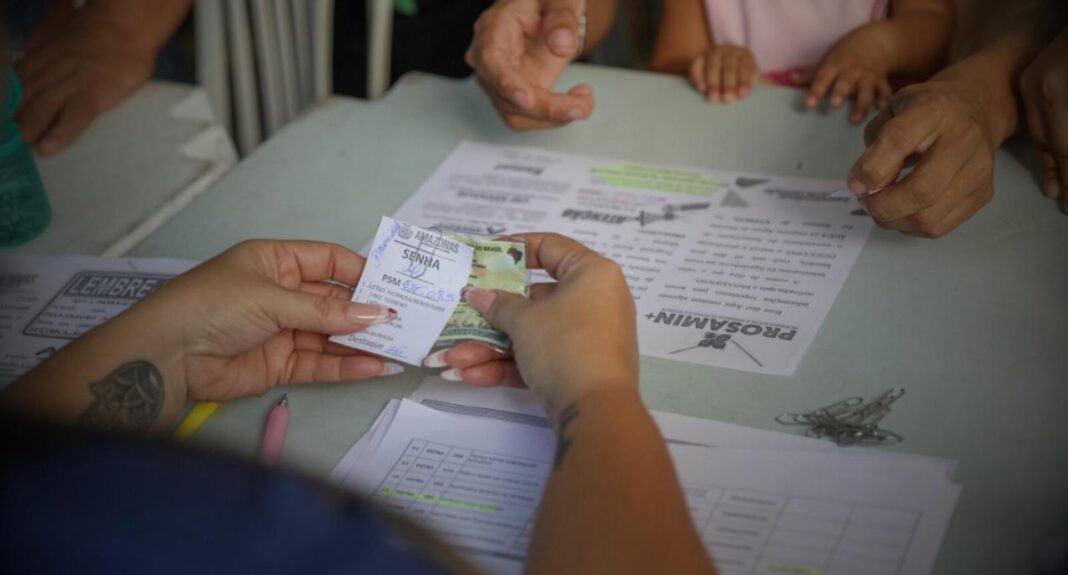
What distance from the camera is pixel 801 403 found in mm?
917

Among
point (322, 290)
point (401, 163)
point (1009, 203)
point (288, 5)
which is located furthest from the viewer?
point (288, 5)

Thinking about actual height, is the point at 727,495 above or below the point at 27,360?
above

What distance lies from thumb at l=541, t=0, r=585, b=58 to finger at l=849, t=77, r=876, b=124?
37 cm

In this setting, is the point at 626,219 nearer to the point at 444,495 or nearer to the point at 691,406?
the point at 691,406

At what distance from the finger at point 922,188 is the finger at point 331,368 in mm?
515

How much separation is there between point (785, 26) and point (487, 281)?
901 mm

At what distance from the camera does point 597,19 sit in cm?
165

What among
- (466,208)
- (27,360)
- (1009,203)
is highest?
(1009,203)

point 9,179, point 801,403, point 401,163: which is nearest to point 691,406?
point 801,403

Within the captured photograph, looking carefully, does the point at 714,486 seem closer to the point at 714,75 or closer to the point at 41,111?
the point at 714,75

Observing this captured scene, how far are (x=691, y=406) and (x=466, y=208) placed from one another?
434mm

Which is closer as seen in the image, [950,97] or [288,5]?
[950,97]

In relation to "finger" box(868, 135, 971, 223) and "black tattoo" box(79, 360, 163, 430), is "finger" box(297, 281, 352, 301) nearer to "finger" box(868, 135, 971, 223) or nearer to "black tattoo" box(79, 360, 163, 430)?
"black tattoo" box(79, 360, 163, 430)

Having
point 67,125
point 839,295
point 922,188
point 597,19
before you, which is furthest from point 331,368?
point 597,19
